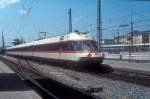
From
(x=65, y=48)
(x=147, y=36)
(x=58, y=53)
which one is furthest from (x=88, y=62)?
(x=147, y=36)

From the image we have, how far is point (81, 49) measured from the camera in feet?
94.4

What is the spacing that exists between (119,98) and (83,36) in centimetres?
1669

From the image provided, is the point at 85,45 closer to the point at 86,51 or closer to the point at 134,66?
the point at 86,51

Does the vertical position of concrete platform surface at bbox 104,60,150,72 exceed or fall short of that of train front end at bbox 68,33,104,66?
it falls short

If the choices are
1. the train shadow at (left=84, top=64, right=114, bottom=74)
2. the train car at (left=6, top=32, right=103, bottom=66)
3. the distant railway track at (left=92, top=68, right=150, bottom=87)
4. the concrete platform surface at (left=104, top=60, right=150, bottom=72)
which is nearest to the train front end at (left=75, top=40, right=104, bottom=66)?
the train car at (left=6, top=32, right=103, bottom=66)

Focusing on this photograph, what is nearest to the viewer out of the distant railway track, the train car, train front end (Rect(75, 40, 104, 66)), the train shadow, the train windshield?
the distant railway track

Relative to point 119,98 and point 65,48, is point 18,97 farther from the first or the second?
point 65,48

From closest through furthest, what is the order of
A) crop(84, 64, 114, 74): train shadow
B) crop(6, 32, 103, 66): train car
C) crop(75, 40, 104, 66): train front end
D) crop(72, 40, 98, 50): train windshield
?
1. crop(75, 40, 104, 66): train front end
2. crop(6, 32, 103, 66): train car
3. crop(72, 40, 98, 50): train windshield
4. crop(84, 64, 114, 74): train shadow

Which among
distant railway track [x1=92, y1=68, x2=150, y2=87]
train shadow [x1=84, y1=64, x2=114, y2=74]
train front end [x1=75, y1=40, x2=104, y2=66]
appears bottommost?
train shadow [x1=84, y1=64, x2=114, y2=74]

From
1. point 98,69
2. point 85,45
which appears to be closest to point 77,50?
point 85,45

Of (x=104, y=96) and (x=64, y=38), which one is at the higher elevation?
(x=64, y=38)

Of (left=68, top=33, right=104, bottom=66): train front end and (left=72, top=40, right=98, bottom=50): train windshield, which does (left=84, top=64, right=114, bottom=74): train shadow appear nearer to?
(left=68, top=33, right=104, bottom=66): train front end

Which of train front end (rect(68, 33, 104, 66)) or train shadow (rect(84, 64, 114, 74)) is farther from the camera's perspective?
train shadow (rect(84, 64, 114, 74))

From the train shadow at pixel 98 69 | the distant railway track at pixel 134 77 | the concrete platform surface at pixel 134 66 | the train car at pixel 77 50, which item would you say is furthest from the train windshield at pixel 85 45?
the distant railway track at pixel 134 77
